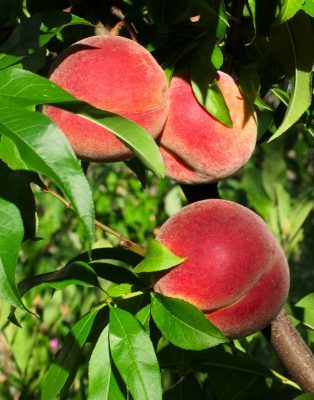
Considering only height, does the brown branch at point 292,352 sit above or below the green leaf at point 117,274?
below

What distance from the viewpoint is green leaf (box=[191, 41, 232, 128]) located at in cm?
88

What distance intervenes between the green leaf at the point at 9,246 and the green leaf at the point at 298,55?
40 cm

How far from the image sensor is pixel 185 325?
2.78 feet

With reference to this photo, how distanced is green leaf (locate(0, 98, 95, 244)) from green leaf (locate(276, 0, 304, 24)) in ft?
1.09

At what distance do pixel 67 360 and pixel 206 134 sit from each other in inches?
14.0

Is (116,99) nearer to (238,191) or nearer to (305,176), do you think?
(238,191)

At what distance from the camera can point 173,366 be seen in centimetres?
121

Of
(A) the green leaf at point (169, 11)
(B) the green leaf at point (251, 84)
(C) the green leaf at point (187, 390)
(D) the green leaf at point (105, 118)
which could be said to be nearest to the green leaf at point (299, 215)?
(C) the green leaf at point (187, 390)

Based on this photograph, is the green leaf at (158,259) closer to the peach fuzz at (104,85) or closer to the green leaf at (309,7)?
the peach fuzz at (104,85)

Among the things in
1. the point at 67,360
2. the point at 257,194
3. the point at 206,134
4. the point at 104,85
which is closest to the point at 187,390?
the point at 67,360

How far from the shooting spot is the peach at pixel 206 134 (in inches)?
36.3

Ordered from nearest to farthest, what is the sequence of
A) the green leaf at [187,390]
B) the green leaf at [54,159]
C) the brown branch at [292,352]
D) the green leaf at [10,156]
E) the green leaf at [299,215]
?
the green leaf at [54,159] → the green leaf at [10,156] → the brown branch at [292,352] → the green leaf at [187,390] → the green leaf at [299,215]

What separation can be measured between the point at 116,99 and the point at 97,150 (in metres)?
0.07

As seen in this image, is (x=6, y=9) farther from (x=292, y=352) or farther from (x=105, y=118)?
(x=292, y=352)
